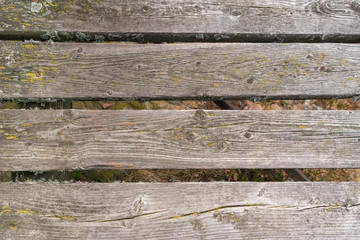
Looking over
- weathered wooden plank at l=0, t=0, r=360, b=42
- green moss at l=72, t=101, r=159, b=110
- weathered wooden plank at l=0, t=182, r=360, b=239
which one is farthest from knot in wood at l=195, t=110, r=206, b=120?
green moss at l=72, t=101, r=159, b=110

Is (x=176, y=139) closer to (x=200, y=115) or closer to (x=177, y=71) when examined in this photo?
(x=200, y=115)

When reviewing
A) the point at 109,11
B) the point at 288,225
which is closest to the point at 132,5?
the point at 109,11

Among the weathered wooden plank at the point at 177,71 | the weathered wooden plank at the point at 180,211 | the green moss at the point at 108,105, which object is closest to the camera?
the weathered wooden plank at the point at 180,211

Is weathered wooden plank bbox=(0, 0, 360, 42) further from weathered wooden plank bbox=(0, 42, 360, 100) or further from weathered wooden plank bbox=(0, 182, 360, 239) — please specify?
weathered wooden plank bbox=(0, 182, 360, 239)

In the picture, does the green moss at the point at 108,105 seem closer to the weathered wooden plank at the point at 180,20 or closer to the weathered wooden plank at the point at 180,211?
the weathered wooden plank at the point at 180,20

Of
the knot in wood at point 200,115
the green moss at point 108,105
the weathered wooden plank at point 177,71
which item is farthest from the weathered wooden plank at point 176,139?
the green moss at point 108,105

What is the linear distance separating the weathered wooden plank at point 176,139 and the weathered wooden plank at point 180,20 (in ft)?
1.89

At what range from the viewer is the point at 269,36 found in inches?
67.2

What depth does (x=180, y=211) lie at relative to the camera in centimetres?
149

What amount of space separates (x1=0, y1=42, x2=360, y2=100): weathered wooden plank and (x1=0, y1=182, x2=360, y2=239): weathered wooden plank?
2.08 ft

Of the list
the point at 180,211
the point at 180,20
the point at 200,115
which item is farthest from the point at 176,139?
the point at 180,20

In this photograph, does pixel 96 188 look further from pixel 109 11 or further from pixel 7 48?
pixel 109 11

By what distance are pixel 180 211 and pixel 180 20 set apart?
1.35 metres

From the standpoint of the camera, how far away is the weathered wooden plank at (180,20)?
160 cm
